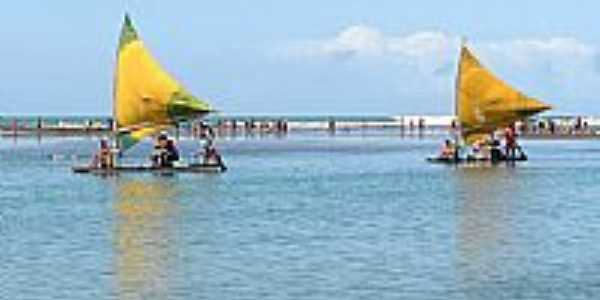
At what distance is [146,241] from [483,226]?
7.92 m

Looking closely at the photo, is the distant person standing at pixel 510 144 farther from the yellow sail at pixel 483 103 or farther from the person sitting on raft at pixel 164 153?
the person sitting on raft at pixel 164 153

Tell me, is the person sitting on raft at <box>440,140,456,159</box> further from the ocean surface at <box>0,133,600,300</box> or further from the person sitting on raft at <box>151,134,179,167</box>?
the person sitting on raft at <box>151,134,179,167</box>

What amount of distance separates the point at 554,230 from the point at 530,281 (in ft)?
31.2

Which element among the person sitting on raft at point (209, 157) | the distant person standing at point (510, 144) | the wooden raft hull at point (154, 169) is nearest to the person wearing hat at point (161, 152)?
the wooden raft hull at point (154, 169)

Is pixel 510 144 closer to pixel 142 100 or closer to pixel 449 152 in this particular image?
pixel 449 152

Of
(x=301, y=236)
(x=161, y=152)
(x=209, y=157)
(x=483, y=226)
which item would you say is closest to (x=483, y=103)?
(x=209, y=157)

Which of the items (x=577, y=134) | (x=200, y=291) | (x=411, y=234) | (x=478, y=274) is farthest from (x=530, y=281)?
(x=577, y=134)

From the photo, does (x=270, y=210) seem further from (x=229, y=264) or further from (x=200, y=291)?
(x=200, y=291)

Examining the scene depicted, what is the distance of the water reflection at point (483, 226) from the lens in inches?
1121

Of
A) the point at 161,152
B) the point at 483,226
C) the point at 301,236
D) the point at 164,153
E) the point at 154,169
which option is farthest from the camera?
the point at 161,152

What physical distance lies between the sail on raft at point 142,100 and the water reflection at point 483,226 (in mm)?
11381

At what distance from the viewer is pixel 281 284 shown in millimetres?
26891

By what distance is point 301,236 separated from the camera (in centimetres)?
3541

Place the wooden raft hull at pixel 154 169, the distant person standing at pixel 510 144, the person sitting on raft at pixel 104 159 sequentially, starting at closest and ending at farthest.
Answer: the wooden raft hull at pixel 154 169
the person sitting on raft at pixel 104 159
the distant person standing at pixel 510 144
